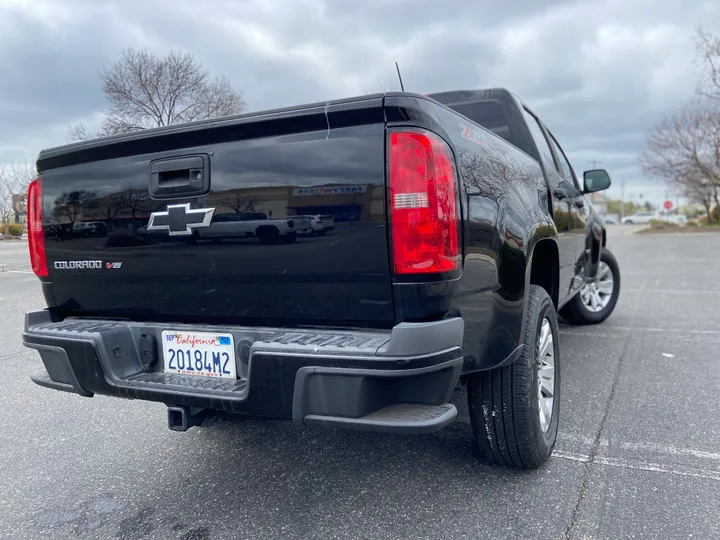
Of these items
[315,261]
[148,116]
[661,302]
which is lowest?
[661,302]

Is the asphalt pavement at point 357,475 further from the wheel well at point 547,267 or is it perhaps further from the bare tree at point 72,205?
the bare tree at point 72,205

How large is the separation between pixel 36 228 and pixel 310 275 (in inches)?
60.6


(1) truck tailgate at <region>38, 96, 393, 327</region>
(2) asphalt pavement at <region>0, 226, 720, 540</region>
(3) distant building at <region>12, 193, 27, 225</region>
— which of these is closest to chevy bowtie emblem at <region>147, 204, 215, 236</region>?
(1) truck tailgate at <region>38, 96, 393, 327</region>

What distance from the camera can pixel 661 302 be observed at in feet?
24.7

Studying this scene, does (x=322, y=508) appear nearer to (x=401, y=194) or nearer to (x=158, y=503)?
(x=158, y=503)

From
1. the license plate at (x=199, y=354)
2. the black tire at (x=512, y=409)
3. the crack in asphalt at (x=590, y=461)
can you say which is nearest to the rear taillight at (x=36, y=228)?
the license plate at (x=199, y=354)

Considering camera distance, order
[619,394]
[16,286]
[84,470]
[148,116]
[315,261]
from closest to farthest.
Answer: [315,261]
[84,470]
[619,394]
[16,286]
[148,116]

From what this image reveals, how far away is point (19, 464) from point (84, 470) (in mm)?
396

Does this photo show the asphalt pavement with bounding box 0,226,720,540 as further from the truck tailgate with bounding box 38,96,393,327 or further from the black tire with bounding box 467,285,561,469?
the truck tailgate with bounding box 38,96,393,327

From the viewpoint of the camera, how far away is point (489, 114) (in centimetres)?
363

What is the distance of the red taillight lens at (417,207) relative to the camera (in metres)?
1.87

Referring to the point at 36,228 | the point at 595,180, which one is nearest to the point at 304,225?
the point at 36,228

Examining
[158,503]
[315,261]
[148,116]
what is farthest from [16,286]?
[148,116]

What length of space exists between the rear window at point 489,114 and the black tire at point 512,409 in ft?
4.84
